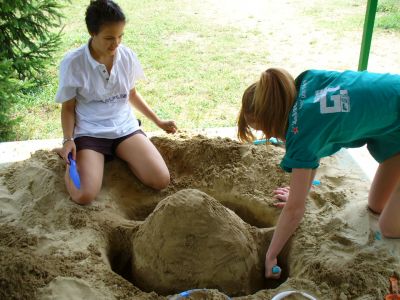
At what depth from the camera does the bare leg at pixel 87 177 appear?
214 centimetres

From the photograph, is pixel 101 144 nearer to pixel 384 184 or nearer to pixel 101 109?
pixel 101 109

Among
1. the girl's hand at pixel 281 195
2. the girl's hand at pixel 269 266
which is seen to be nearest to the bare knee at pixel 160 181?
the girl's hand at pixel 281 195

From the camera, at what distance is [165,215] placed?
66.1 inches

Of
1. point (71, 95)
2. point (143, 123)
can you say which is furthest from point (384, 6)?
point (71, 95)

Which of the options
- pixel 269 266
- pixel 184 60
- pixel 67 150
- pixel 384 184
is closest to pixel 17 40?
pixel 184 60

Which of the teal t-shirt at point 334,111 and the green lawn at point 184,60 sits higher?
the teal t-shirt at point 334,111

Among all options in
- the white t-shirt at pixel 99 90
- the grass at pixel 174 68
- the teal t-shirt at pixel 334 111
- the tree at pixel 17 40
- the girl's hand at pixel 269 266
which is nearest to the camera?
the teal t-shirt at pixel 334 111

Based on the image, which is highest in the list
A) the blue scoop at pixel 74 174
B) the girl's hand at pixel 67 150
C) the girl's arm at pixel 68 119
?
the girl's arm at pixel 68 119

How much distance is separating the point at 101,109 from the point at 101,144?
19cm

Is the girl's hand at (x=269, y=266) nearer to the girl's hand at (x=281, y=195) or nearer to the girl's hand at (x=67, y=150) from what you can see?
the girl's hand at (x=281, y=195)

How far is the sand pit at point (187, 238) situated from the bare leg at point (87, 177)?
5 cm

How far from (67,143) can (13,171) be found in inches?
17.8

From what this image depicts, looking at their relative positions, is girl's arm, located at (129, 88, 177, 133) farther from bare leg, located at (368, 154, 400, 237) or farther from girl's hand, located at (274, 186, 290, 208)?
bare leg, located at (368, 154, 400, 237)

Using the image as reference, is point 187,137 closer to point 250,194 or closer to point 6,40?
point 250,194
